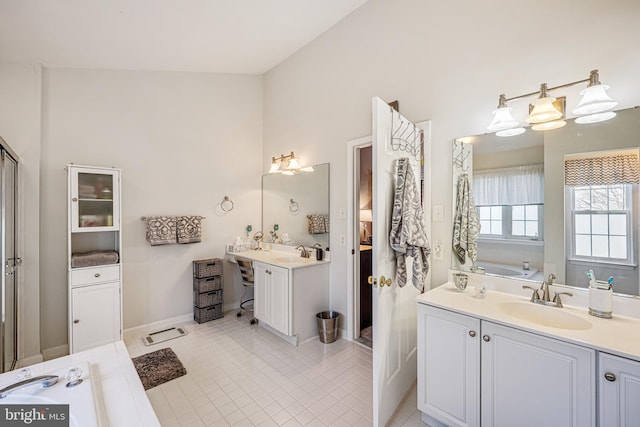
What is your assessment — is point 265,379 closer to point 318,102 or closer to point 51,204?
point 51,204

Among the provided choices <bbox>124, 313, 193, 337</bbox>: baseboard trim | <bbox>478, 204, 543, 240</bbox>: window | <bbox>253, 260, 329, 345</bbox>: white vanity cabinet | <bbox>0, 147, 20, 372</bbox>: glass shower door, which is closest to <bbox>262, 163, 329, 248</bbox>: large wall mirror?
<bbox>253, 260, 329, 345</bbox>: white vanity cabinet

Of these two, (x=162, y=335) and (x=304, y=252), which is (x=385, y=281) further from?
(x=162, y=335)

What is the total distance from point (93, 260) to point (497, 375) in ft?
11.1

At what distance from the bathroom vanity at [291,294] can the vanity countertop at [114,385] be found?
1.54 m

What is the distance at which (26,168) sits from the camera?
2.57 metres

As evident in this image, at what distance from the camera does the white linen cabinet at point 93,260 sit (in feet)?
8.65

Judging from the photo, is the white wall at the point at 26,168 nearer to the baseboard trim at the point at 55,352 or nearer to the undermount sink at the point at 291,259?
the baseboard trim at the point at 55,352

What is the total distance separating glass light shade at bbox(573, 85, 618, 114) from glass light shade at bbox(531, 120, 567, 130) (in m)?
0.15

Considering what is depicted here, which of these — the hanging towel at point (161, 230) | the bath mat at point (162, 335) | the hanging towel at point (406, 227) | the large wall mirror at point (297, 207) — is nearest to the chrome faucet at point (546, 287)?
the hanging towel at point (406, 227)

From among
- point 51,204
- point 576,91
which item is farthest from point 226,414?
point 576,91

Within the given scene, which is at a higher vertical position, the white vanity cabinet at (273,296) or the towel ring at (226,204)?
the towel ring at (226,204)

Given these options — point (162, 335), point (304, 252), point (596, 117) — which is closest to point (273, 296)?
point (304, 252)

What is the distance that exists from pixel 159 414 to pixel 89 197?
6.91 ft

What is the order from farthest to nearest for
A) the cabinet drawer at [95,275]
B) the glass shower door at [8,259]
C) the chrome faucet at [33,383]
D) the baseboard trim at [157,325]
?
the baseboard trim at [157,325] → the cabinet drawer at [95,275] → the glass shower door at [8,259] → the chrome faucet at [33,383]
